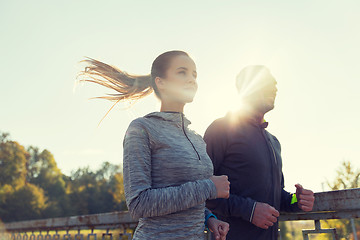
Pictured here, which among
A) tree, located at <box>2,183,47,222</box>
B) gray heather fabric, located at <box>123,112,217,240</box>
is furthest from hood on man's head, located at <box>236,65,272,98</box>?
tree, located at <box>2,183,47,222</box>

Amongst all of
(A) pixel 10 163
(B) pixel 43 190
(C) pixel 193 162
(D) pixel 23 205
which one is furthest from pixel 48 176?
(C) pixel 193 162

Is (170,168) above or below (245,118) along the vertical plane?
below

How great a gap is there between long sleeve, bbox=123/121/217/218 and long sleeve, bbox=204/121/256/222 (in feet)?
2.42

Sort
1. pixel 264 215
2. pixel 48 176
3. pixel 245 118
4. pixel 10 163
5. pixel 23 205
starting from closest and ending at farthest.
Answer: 1. pixel 264 215
2. pixel 245 118
3. pixel 23 205
4. pixel 10 163
5. pixel 48 176

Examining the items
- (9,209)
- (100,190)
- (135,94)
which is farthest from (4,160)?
(135,94)

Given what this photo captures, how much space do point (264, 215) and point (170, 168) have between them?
0.90 meters

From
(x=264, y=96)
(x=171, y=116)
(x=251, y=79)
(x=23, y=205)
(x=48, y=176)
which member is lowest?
(x=23, y=205)

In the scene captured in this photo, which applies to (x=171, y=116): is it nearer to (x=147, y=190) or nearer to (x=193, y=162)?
(x=193, y=162)

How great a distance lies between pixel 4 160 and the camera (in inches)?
1668

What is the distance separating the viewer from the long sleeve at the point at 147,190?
5.35 ft

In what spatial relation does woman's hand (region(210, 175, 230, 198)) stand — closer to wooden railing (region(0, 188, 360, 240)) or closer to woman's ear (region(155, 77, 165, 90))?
woman's ear (region(155, 77, 165, 90))

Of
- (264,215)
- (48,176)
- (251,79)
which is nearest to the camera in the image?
(264,215)

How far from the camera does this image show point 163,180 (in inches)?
69.6

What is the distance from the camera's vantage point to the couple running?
66.6 inches
